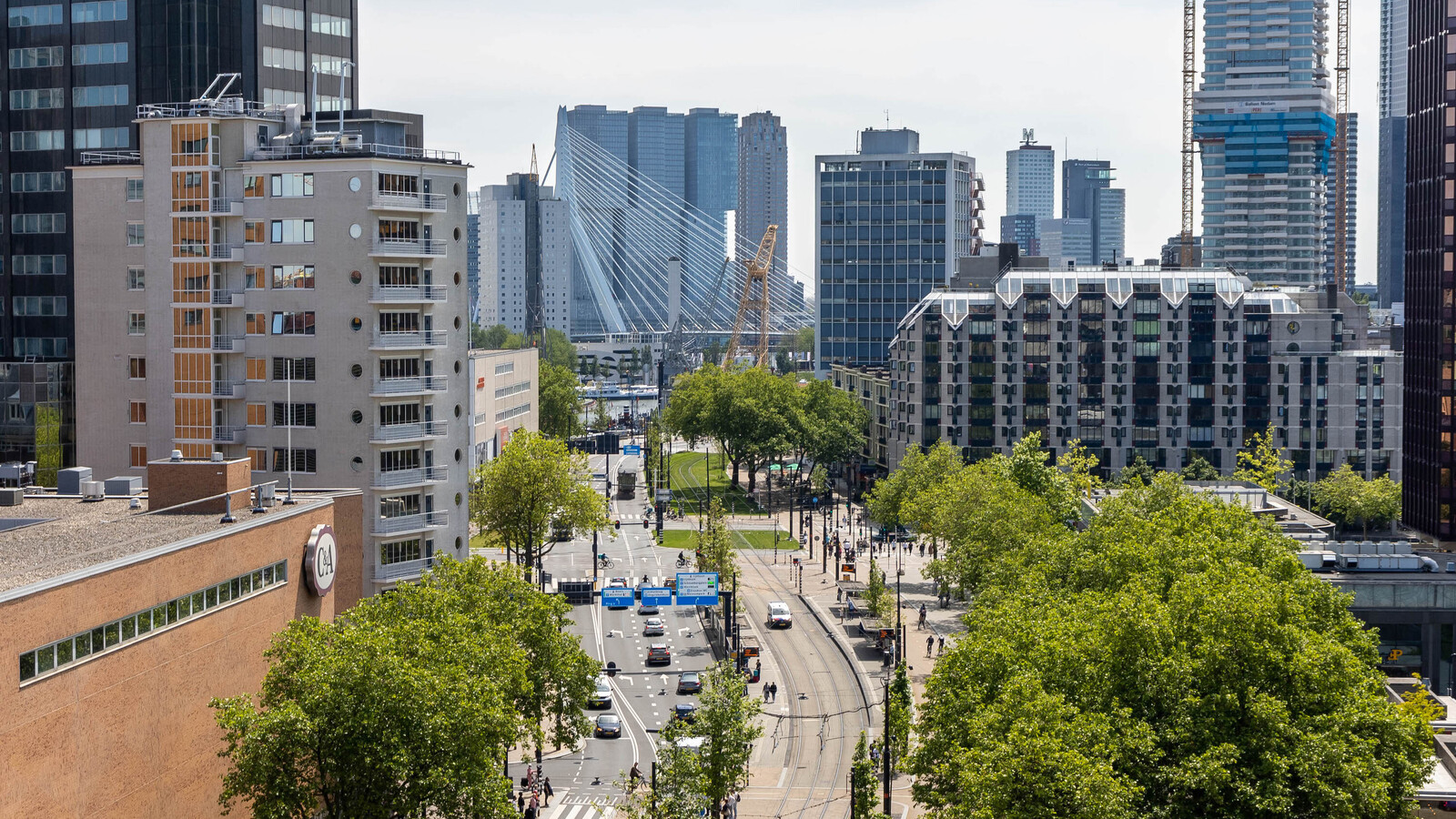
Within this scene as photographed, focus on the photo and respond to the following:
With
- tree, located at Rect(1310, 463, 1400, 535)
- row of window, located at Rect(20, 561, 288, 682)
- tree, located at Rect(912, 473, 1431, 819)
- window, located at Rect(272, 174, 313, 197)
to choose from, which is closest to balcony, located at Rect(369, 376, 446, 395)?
window, located at Rect(272, 174, 313, 197)

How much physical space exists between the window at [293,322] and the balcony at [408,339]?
392 cm

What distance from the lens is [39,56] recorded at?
348 feet

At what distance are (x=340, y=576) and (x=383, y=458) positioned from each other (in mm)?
16945

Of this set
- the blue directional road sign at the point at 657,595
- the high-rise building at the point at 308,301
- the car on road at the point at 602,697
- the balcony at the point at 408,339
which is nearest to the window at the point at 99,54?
the high-rise building at the point at 308,301

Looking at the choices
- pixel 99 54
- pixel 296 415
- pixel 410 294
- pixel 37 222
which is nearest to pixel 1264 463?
pixel 410 294

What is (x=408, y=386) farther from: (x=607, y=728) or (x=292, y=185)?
(x=607, y=728)

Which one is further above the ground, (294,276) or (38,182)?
(38,182)

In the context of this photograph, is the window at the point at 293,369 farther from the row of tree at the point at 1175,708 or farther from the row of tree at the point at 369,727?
the row of tree at the point at 1175,708

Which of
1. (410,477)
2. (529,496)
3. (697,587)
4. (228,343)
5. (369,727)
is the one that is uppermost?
(228,343)

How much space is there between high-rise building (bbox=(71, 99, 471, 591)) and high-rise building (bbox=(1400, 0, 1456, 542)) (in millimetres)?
82144

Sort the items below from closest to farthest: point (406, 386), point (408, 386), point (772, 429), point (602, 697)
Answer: point (406, 386)
point (408, 386)
point (602, 697)
point (772, 429)

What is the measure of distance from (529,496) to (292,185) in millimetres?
34051

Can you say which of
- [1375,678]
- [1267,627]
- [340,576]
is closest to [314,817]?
[340,576]

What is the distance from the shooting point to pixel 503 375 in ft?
573
